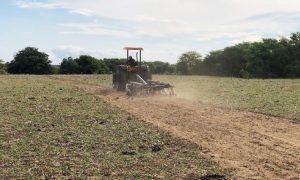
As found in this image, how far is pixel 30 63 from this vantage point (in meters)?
74.2

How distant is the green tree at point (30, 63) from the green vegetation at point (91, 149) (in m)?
59.2

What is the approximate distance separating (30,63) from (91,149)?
216ft

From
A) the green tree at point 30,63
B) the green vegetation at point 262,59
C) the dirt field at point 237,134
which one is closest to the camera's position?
the dirt field at point 237,134

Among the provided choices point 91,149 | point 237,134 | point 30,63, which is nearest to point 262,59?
point 30,63

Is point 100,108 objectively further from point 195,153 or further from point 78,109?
point 195,153

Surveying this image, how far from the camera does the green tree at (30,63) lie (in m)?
74.3

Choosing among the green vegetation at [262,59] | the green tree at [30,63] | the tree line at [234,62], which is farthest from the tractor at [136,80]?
the green tree at [30,63]

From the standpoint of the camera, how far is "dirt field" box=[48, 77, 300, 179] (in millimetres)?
9453

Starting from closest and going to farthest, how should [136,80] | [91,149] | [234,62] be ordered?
[91,149], [136,80], [234,62]

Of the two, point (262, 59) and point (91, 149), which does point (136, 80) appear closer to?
point (91, 149)

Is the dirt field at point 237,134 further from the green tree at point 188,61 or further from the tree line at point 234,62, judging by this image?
the green tree at point 188,61

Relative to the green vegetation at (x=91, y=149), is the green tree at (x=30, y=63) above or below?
above

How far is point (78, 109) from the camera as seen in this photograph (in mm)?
18531

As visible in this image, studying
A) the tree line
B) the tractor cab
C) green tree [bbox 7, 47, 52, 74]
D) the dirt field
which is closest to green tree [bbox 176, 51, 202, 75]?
the tree line
